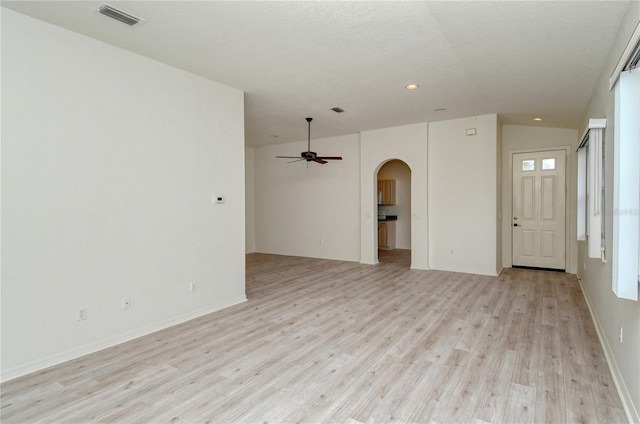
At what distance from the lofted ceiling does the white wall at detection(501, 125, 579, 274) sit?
1.36 meters

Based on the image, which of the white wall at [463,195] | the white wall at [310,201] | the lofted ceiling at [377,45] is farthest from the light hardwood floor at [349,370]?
the white wall at [310,201]

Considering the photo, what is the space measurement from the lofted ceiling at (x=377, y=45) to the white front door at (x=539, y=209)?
62.7 inches

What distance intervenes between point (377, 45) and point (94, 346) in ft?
13.1

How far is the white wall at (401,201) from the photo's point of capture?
987 cm

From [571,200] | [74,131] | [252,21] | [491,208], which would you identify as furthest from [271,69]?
[571,200]

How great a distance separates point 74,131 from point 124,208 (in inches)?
32.8

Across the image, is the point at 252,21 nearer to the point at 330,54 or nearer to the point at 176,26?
the point at 176,26

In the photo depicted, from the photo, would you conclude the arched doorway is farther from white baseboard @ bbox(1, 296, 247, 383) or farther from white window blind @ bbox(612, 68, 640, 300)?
white window blind @ bbox(612, 68, 640, 300)

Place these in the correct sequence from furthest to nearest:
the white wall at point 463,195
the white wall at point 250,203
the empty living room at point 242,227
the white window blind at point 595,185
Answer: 1. the white wall at point 250,203
2. the white wall at point 463,195
3. the white window blind at point 595,185
4. the empty living room at point 242,227

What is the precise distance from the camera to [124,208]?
343 cm

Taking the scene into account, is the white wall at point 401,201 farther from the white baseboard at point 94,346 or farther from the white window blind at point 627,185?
the white window blind at point 627,185

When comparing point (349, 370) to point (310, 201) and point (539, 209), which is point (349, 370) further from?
point (310, 201)

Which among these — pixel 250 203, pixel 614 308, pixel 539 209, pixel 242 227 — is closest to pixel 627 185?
pixel 614 308

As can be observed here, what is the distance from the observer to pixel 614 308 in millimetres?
2756
